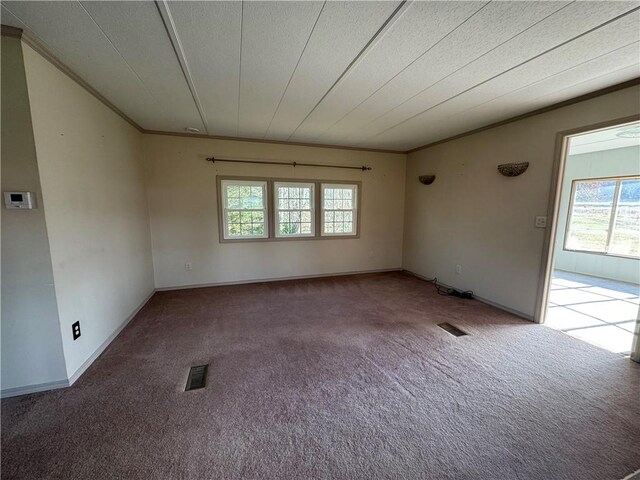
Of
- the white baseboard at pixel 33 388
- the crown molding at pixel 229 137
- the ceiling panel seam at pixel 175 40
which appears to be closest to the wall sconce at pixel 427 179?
the crown molding at pixel 229 137

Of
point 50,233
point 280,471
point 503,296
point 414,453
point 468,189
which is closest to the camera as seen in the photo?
point 280,471

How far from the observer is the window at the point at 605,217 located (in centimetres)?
452

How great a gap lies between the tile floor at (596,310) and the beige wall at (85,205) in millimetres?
4732

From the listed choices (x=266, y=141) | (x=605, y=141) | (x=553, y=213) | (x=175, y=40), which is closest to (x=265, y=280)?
(x=266, y=141)

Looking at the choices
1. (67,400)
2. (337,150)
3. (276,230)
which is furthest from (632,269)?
(67,400)

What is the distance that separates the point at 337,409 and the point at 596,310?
3.92 meters

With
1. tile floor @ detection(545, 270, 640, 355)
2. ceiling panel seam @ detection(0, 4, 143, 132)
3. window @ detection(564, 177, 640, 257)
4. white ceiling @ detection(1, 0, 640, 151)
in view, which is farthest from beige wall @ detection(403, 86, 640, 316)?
ceiling panel seam @ detection(0, 4, 143, 132)

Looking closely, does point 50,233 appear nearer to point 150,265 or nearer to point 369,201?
point 150,265

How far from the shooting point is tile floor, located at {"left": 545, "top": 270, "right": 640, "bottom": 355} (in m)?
2.67

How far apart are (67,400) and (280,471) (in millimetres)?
1655

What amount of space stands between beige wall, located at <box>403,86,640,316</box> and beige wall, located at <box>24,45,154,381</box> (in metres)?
4.57

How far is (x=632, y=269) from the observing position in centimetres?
452

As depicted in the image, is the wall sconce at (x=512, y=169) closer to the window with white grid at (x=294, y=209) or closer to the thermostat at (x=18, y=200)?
the window with white grid at (x=294, y=209)

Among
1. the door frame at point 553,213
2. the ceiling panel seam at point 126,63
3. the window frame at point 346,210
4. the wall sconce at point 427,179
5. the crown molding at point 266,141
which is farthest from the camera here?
the window frame at point 346,210
